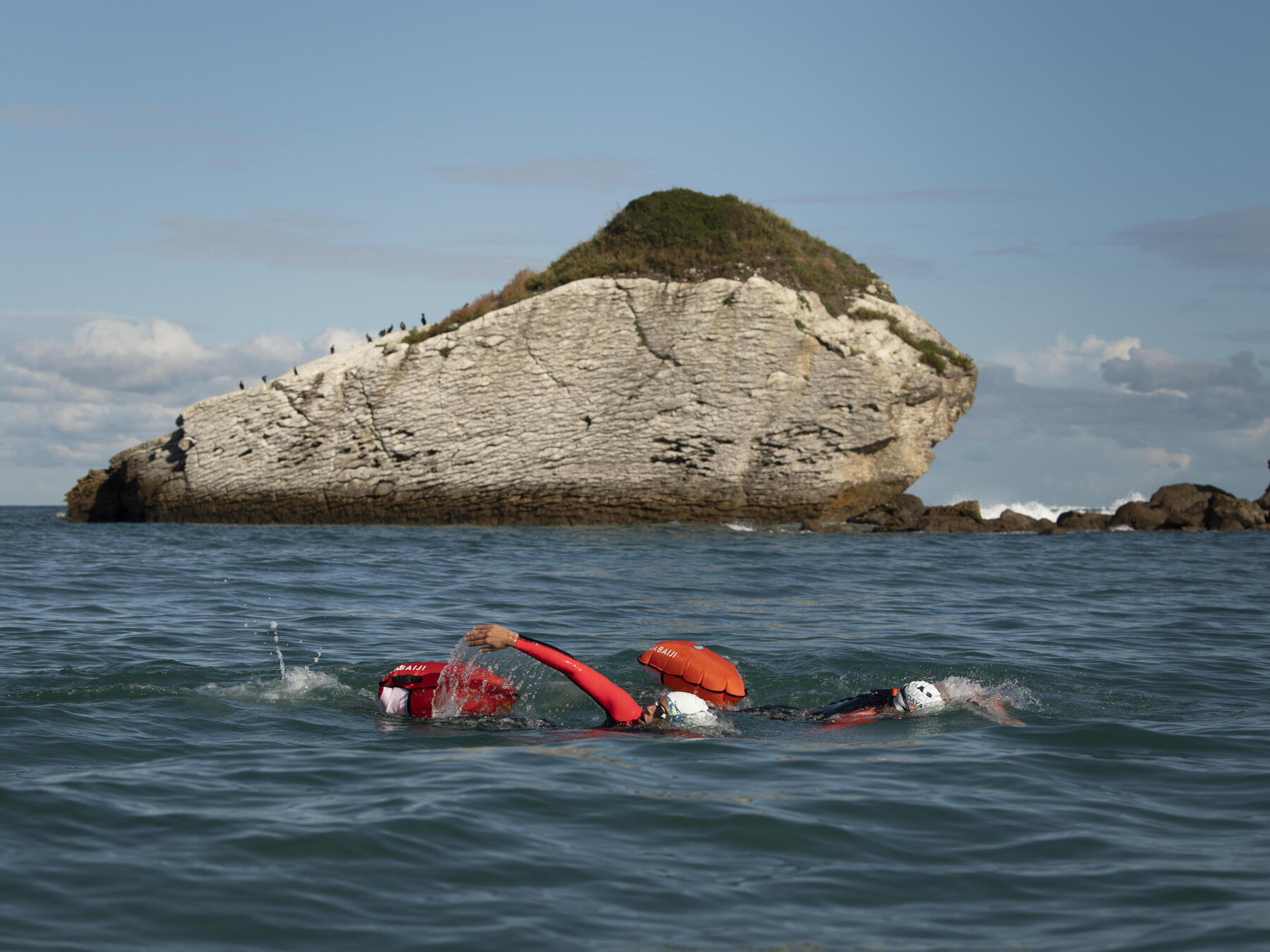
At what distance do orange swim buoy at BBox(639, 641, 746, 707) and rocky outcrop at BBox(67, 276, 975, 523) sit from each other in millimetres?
22852

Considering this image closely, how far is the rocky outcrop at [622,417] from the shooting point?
30891mm

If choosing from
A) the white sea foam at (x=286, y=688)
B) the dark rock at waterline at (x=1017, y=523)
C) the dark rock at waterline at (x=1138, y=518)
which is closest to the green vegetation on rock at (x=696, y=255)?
the dark rock at waterline at (x=1017, y=523)

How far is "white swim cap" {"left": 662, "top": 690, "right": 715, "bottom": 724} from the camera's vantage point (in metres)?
7.59

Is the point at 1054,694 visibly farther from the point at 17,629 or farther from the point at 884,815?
the point at 17,629

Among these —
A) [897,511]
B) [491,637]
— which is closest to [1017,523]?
[897,511]

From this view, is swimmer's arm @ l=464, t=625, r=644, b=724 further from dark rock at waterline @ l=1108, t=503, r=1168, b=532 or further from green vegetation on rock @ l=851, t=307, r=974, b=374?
dark rock at waterline @ l=1108, t=503, r=1168, b=532

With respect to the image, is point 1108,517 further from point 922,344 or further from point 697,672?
point 697,672

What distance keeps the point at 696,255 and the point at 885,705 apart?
26709mm

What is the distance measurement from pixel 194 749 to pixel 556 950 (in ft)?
12.2

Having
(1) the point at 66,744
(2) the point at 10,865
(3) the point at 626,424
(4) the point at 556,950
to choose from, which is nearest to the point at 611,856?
(4) the point at 556,950

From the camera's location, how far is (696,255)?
1307 inches

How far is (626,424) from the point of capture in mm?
30922

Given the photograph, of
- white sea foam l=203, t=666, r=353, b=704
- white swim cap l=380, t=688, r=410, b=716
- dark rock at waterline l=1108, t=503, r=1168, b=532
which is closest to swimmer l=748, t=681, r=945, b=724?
white swim cap l=380, t=688, r=410, b=716

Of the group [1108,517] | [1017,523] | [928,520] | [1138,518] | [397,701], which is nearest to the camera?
[397,701]
